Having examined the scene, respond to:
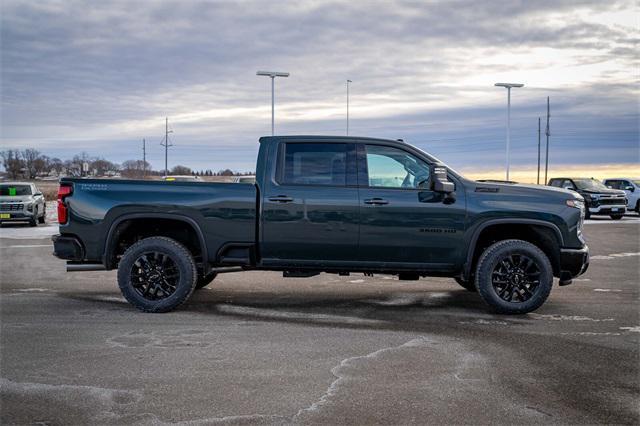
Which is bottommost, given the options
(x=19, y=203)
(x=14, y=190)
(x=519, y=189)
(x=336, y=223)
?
(x=19, y=203)

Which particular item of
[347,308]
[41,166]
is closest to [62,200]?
[347,308]

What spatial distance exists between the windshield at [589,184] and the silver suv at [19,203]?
2269cm

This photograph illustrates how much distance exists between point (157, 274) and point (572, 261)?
194 inches

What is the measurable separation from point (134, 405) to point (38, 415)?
0.61 metres

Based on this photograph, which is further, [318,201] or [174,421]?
[318,201]

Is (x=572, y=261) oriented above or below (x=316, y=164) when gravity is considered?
below

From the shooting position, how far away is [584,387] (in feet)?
15.8

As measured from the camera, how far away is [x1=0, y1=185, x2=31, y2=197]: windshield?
72.8 ft

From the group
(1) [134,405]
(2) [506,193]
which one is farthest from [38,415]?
(2) [506,193]

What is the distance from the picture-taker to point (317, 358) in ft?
18.1

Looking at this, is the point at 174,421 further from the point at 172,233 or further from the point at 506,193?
the point at 506,193

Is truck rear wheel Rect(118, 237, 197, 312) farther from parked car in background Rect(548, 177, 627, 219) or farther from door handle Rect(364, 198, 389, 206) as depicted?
parked car in background Rect(548, 177, 627, 219)

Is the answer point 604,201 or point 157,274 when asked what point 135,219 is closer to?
point 157,274

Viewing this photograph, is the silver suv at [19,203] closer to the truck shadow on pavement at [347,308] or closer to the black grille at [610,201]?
the truck shadow on pavement at [347,308]
